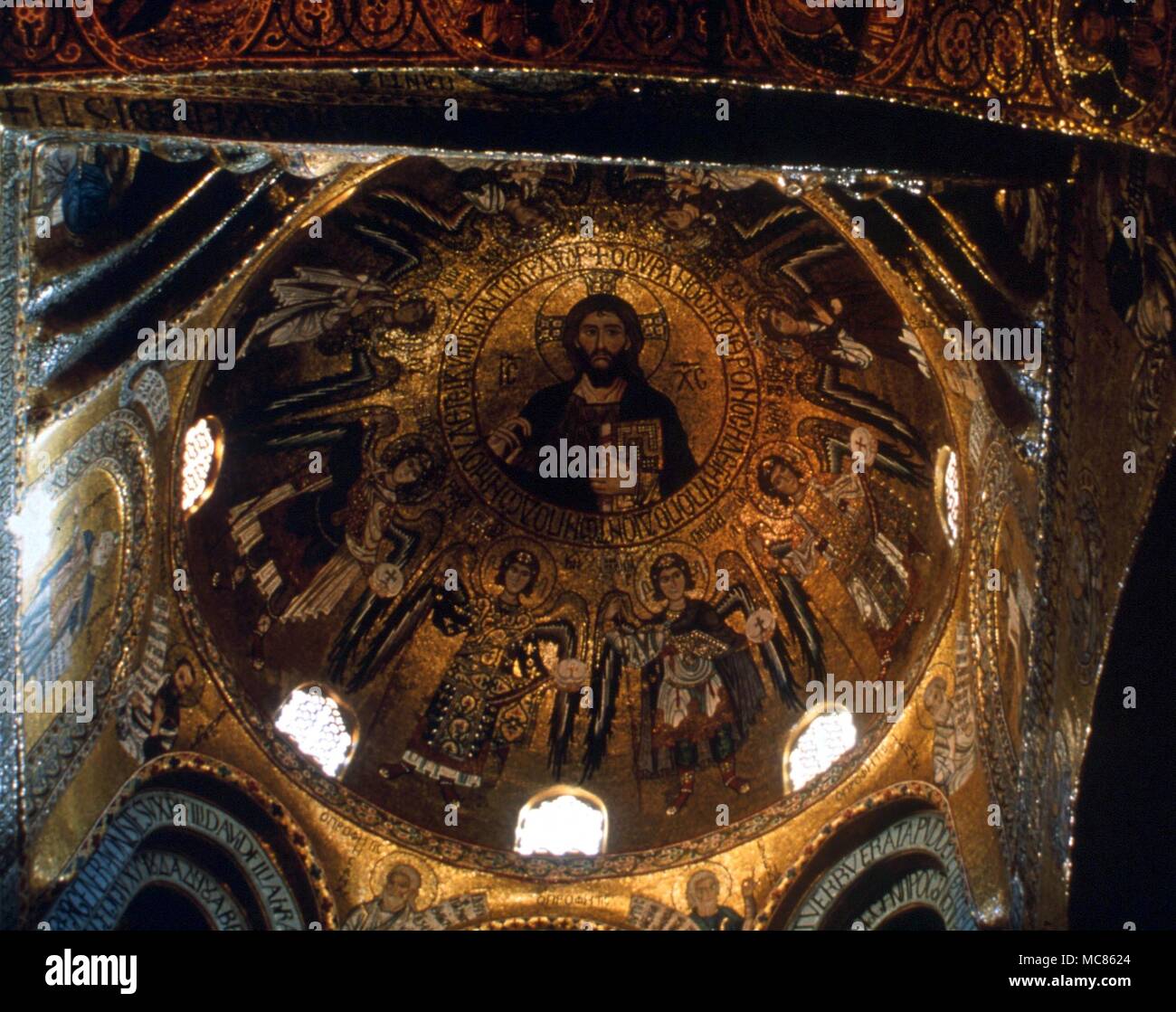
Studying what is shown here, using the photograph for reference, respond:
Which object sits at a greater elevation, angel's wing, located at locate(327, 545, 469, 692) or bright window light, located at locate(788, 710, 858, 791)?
angel's wing, located at locate(327, 545, 469, 692)

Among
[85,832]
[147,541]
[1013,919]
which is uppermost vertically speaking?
[147,541]

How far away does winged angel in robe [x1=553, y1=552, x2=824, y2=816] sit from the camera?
15.7 m

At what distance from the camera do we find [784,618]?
619 inches

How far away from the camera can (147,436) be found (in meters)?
13.7

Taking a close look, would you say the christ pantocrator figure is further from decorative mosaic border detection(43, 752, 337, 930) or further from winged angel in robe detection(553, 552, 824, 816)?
decorative mosaic border detection(43, 752, 337, 930)

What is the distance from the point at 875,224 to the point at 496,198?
3.51 m

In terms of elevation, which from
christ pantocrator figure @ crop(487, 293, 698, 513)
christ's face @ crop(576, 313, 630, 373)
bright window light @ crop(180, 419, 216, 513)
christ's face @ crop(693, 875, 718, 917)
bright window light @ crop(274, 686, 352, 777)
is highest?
christ's face @ crop(576, 313, 630, 373)

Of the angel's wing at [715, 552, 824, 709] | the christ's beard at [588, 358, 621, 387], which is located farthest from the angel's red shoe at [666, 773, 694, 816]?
the christ's beard at [588, 358, 621, 387]

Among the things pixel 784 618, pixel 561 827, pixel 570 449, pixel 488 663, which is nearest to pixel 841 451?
pixel 784 618

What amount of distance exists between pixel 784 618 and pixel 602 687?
1818mm

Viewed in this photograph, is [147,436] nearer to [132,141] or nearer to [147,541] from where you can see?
[147,541]

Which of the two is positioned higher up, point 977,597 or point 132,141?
point 132,141

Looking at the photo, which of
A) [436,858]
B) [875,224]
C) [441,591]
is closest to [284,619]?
[441,591]

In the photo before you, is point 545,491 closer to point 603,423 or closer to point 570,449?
point 570,449
